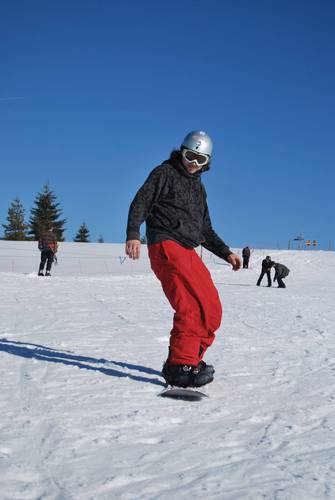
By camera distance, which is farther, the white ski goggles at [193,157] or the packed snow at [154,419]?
the white ski goggles at [193,157]

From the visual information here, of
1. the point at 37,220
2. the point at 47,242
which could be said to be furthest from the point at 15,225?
the point at 47,242

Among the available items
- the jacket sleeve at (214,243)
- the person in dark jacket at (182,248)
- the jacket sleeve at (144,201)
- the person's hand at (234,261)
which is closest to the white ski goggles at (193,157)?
the person in dark jacket at (182,248)

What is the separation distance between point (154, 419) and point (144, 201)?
1.45 meters

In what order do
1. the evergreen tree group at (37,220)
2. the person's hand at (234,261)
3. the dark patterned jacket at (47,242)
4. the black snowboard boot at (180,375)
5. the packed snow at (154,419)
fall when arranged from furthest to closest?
the evergreen tree group at (37,220) < the dark patterned jacket at (47,242) < the person's hand at (234,261) < the black snowboard boot at (180,375) < the packed snow at (154,419)

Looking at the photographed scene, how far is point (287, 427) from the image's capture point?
2.40 meters

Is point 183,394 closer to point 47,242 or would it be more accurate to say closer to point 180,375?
point 180,375

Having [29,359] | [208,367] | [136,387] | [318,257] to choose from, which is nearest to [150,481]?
[136,387]

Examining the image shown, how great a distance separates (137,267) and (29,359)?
86.5 ft

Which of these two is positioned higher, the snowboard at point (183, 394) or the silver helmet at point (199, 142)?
the silver helmet at point (199, 142)

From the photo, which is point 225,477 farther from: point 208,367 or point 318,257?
point 318,257

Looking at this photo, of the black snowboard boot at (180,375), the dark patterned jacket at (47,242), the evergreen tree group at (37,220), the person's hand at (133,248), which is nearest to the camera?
the black snowboard boot at (180,375)

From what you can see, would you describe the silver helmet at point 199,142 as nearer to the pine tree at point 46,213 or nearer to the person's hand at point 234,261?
the person's hand at point 234,261

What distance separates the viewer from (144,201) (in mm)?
3393

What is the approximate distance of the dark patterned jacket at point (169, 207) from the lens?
11.1 ft
